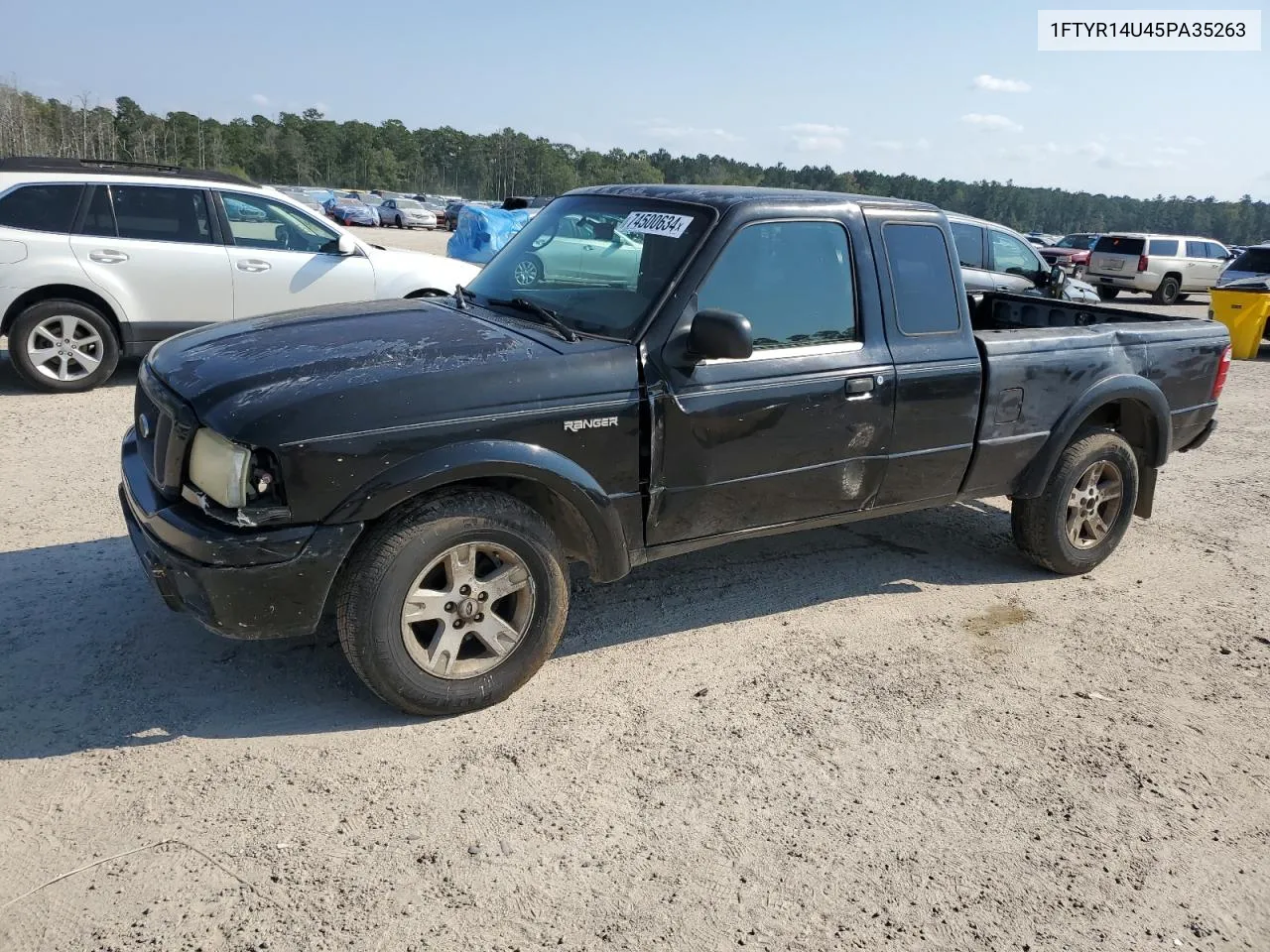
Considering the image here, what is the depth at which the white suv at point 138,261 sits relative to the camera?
809cm

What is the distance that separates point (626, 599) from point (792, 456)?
1145mm

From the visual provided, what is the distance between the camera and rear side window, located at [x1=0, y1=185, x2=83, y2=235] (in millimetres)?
8070

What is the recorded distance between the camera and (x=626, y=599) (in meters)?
4.79

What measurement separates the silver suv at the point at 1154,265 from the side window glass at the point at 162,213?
891 inches

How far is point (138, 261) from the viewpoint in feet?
27.4

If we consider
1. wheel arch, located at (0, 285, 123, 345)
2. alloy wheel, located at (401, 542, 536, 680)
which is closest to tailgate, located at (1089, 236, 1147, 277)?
wheel arch, located at (0, 285, 123, 345)

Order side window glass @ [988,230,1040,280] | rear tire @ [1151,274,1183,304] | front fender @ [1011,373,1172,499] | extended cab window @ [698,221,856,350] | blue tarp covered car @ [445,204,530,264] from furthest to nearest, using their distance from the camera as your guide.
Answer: rear tire @ [1151,274,1183,304], blue tarp covered car @ [445,204,530,264], side window glass @ [988,230,1040,280], front fender @ [1011,373,1172,499], extended cab window @ [698,221,856,350]

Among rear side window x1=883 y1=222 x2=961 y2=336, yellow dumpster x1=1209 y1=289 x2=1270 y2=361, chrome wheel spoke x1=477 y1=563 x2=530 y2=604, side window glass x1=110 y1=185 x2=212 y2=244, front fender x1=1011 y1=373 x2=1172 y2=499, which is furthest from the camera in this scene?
yellow dumpster x1=1209 y1=289 x2=1270 y2=361

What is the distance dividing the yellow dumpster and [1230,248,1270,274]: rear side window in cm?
238

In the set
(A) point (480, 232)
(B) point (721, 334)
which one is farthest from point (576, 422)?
(A) point (480, 232)

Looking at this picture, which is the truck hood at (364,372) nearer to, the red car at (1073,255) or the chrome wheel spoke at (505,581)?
the chrome wheel spoke at (505,581)

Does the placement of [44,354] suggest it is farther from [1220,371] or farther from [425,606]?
[1220,371]

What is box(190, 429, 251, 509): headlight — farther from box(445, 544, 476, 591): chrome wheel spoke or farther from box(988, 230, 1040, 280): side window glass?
box(988, 230, 1040, 280): side window glass

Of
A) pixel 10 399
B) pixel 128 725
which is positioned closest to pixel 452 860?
pixel 128 725
